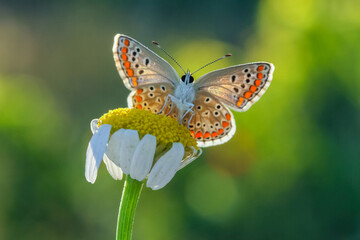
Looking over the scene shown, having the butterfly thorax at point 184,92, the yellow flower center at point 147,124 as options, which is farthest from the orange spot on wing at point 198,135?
the yellow flower center at point 147,124

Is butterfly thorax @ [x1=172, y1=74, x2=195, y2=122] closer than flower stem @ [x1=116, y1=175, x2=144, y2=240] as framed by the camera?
No

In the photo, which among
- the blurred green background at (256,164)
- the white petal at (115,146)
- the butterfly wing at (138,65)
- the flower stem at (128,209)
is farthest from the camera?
the blurred green background at (256,164)

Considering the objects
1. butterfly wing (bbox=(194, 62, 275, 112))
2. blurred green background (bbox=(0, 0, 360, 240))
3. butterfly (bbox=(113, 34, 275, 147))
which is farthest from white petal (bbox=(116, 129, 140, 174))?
blurred green background (bbox=(0, 0, 360, 240))

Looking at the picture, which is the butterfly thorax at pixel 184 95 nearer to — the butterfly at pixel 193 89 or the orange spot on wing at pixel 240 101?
the butterfly at pixel 193 89

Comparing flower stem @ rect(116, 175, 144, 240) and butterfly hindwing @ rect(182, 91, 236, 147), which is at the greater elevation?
butterfly hindwing @ rect(182, 91, 236, 147)

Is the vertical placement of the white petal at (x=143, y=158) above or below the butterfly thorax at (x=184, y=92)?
below

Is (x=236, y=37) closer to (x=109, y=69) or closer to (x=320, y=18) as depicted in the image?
(x=109, y=69)

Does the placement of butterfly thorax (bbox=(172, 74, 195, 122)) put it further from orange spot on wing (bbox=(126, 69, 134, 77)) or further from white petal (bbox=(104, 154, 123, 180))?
white petal (bbox=(104, 154, 123, 180))
